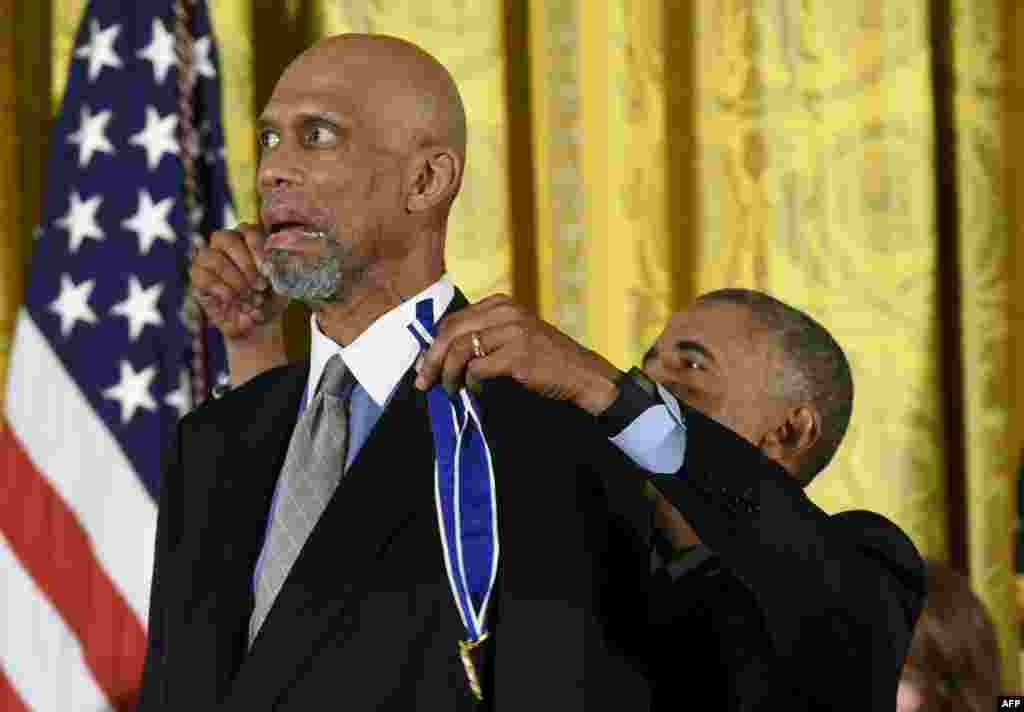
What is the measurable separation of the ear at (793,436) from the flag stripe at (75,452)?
1370mm

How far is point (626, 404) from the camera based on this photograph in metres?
1.30

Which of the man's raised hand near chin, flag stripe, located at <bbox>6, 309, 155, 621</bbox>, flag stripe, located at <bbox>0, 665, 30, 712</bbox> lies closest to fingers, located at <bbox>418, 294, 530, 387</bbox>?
the man's raised hand near chin

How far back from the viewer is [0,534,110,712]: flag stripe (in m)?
2.95

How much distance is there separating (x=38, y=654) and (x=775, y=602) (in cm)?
196

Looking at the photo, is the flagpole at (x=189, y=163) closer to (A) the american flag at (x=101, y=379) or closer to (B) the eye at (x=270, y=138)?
(A) the american flag at (x=101, y=379)

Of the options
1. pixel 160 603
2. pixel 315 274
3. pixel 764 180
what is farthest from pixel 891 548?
pixel 764 180

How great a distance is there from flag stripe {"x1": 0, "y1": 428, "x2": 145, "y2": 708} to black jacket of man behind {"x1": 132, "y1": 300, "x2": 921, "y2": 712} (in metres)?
1.46

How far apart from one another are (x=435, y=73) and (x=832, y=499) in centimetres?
169

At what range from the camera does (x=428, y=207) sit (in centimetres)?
162

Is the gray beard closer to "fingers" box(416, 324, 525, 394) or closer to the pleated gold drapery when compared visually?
"fingers" box(416, 324, 525, 394)

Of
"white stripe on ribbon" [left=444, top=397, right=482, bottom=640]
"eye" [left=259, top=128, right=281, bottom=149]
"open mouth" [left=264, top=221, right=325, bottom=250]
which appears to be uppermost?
"eye" [left=259, top=128, right=281, bottom=149]

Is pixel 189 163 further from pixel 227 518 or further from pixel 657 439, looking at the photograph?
pixel 657 439

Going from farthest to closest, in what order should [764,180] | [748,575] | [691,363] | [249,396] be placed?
1. [764,180]
2. [691,363]
3. [249,396]
4. [748,575]

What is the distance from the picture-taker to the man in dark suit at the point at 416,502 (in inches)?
52.6
